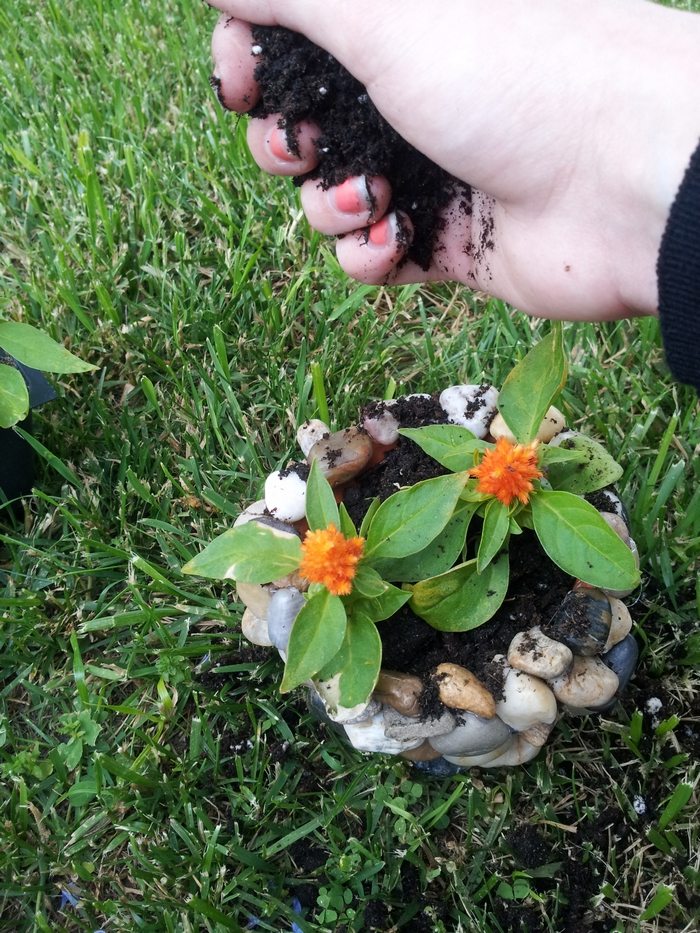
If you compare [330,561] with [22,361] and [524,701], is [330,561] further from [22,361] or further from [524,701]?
[22,361]

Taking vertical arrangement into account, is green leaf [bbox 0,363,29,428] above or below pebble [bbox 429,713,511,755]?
above

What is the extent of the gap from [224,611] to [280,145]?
865 mm

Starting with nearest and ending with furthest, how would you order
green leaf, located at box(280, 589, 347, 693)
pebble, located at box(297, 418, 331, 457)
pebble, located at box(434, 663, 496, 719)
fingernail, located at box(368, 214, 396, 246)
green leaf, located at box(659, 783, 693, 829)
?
green leaf, located at box(280, 589, 347, 693) → pebble, located at box(434, 663, 496, 719) → green leaf, located at box(659, 783, 693, 829) → pebble, located at box(297, 418, 331, 457) → fingernail, located at box(368, 214, 396, 246)

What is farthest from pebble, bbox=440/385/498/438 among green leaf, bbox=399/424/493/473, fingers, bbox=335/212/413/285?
fingers, bbox=335/212/413/285

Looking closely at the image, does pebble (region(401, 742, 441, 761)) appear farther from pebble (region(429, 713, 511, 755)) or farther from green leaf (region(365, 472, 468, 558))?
green leaf (region(365, 472, 468, 558))

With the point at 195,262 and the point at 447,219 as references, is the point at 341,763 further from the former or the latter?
the point at 195,262

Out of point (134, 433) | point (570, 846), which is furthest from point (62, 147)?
point (570, 846)

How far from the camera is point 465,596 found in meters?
1.22

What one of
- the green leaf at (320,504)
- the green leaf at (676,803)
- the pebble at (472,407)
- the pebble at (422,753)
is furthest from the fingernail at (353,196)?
the green leaf at (676,803)

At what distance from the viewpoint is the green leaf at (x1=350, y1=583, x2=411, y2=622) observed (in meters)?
1.16

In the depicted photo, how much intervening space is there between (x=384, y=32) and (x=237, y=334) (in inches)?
32.5

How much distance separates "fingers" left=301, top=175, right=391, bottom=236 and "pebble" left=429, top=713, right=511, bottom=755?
2.94 ft

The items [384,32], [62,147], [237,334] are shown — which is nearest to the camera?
[384,32]

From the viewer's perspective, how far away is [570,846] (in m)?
1.38
